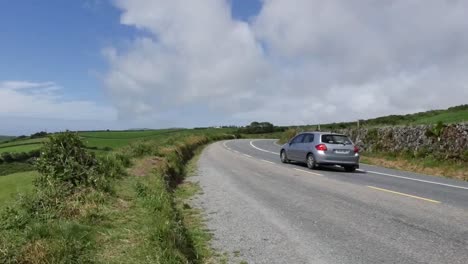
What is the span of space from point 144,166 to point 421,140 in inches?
601

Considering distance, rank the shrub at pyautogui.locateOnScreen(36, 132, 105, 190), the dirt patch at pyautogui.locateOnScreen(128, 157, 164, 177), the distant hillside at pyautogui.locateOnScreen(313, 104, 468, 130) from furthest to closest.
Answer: the distant hillside at pyautogui.locateOnScreen(313, 104, 468, 130), the dirt patch at pyautogui.locateOnScreen(128, 157, 164, 177), the shrub at pyautogui.locateOnScreen(36, 132, 105, 190)

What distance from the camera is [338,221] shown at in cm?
842

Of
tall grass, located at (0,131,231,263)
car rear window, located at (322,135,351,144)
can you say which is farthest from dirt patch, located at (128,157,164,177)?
car rear window, located at (322,135,351,144)

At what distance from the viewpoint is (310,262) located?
5945 millimetres

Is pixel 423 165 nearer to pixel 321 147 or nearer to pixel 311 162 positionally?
pixel 321 147

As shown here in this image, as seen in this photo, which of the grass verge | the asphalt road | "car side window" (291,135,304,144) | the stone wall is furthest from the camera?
"car side window" (291,135,304,144)

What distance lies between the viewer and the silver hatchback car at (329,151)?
19141mm

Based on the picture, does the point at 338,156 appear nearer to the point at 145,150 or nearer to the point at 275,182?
the point at 275,182

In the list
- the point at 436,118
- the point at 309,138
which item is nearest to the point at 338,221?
the point at 309,138

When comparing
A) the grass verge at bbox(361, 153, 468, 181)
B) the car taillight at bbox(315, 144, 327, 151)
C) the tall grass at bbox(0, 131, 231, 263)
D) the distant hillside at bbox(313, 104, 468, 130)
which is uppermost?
the distant hillside at bbox(313, 104, 468, 130)

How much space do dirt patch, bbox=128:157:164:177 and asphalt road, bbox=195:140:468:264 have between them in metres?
1.80

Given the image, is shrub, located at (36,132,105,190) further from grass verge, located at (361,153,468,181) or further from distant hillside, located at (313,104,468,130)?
distant hillside, located at (313,104,468,130)

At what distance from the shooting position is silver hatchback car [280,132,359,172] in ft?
62.8

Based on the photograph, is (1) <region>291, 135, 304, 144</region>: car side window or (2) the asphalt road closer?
(2) the asphalt road
